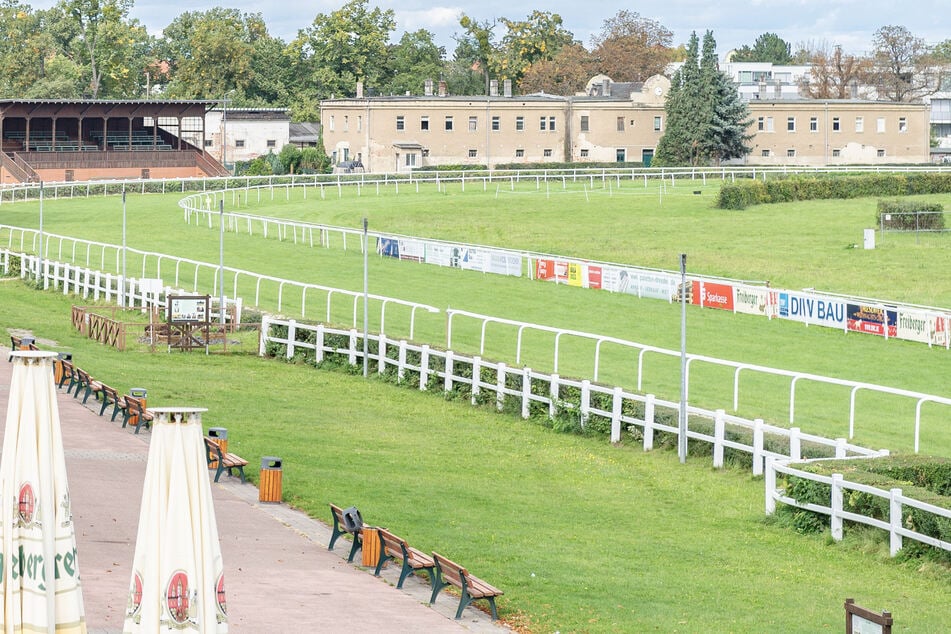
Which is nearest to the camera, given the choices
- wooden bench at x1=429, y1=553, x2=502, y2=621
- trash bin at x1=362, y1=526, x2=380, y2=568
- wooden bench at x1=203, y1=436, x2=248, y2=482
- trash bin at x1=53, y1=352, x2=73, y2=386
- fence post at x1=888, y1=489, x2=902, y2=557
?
wooden bench at x1=429, y1=553, x2=502, y2=621

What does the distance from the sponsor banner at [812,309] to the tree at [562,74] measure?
3546 inches

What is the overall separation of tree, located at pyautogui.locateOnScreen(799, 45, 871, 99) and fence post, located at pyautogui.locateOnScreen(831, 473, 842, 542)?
122 meters

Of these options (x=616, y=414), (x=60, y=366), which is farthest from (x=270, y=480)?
(x=60, y=366)

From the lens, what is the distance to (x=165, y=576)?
962 centimetres

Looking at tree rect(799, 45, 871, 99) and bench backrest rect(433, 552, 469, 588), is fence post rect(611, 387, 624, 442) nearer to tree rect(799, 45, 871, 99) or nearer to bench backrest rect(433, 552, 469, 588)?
bench backrest rect(433, 552, 469, 588)

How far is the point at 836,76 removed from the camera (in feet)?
466

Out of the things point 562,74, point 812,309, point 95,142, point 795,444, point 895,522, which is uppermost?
point 562,74

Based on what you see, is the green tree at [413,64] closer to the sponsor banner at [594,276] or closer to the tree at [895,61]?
the tree at [895,61]

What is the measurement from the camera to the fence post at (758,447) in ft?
71.9

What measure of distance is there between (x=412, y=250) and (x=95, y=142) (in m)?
52.5

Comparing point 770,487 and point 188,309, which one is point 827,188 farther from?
point 770,487

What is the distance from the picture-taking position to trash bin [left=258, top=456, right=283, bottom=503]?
66.4 feet

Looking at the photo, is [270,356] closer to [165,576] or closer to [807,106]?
[165,576]

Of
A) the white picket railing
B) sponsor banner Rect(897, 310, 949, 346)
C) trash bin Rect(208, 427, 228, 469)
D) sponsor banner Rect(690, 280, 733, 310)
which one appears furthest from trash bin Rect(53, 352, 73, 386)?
sponsor banner Rect(897, 310, 949, 346)
